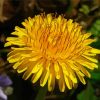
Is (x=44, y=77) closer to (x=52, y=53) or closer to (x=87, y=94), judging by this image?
(x=52, y=53)

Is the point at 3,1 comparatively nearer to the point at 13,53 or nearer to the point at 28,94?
the point at 28,94

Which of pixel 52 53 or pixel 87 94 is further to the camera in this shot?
pixel 87 94

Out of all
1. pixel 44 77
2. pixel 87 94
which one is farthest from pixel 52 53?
pixel 87 94

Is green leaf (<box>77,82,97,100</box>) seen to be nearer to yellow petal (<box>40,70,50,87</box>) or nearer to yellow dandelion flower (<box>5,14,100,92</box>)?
yellow dandelion flower (<box>5,14,100,92</box>)

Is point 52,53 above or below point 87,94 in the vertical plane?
above

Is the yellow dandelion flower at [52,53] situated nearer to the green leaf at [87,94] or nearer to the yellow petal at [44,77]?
the yellow petal at [44,77]

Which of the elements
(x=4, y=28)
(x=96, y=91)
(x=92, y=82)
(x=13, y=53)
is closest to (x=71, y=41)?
(x=13, y=53)

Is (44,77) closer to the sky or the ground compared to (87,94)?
closer to the sky

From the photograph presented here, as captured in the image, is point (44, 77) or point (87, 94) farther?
point (87, 94)
